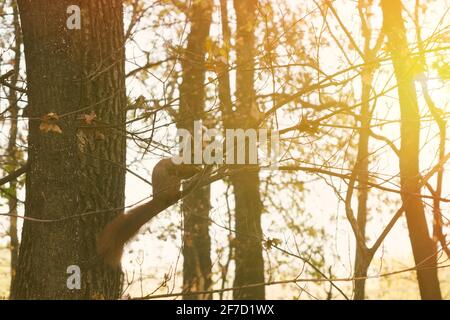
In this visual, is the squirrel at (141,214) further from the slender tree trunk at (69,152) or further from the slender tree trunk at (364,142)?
the slender tree trunk at (364,142)

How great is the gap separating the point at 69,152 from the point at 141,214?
23.7 inches

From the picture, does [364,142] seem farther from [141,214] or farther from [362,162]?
[141,214]

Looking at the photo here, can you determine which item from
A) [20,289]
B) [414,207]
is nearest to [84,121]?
[20,289]

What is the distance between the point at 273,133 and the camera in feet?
11.8

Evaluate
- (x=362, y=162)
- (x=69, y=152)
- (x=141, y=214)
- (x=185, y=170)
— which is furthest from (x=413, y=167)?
(x=69, y=152)

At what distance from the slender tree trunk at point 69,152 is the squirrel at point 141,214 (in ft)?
0.36

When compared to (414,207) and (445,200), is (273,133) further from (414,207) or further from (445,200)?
(414,207)

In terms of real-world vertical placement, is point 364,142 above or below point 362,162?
above

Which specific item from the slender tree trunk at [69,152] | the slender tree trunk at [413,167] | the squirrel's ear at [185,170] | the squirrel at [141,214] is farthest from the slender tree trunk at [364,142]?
the slender tree trunk at [69,152]

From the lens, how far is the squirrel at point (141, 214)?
3.74 m

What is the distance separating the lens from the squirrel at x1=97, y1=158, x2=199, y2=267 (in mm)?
3740

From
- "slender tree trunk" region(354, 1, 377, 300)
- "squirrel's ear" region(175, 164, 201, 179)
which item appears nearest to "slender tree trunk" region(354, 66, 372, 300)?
"slender tree trunk" region(354, 1, 377, 300)

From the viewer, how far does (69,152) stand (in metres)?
3.82

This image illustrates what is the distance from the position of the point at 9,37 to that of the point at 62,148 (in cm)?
548
